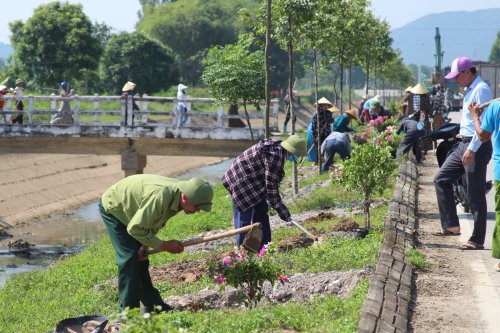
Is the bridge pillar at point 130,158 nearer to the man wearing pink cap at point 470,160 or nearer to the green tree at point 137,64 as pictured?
the man wearing pink cap at point 470,160

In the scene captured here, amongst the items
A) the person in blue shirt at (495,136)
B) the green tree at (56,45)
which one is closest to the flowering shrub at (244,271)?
the person in blue shirt at (495,136)

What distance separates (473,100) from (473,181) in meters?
0.85

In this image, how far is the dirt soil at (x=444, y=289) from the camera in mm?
7836

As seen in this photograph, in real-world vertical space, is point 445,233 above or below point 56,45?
below

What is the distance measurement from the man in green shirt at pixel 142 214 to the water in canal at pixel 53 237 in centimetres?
931

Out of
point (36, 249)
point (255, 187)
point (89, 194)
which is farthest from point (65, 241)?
point (255, 187)

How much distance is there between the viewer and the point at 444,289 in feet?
29.6

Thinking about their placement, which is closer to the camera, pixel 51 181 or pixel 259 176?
pixel 259 176

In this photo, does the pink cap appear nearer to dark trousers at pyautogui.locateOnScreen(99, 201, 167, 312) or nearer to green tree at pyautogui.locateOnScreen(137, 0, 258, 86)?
dark trousers at pyautogui.locateOnScreen(99, 201, 167, 312)

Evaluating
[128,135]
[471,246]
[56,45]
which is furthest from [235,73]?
[56,45]

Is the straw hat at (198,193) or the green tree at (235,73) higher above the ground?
the green tree at (235,73)

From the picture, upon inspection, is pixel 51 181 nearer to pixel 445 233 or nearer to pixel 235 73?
pixel 235 73

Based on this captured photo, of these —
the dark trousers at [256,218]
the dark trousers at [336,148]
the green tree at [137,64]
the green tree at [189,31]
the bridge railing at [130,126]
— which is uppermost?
the green tree at [189,31]

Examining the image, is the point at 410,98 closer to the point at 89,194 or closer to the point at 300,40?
the point at 300,40
